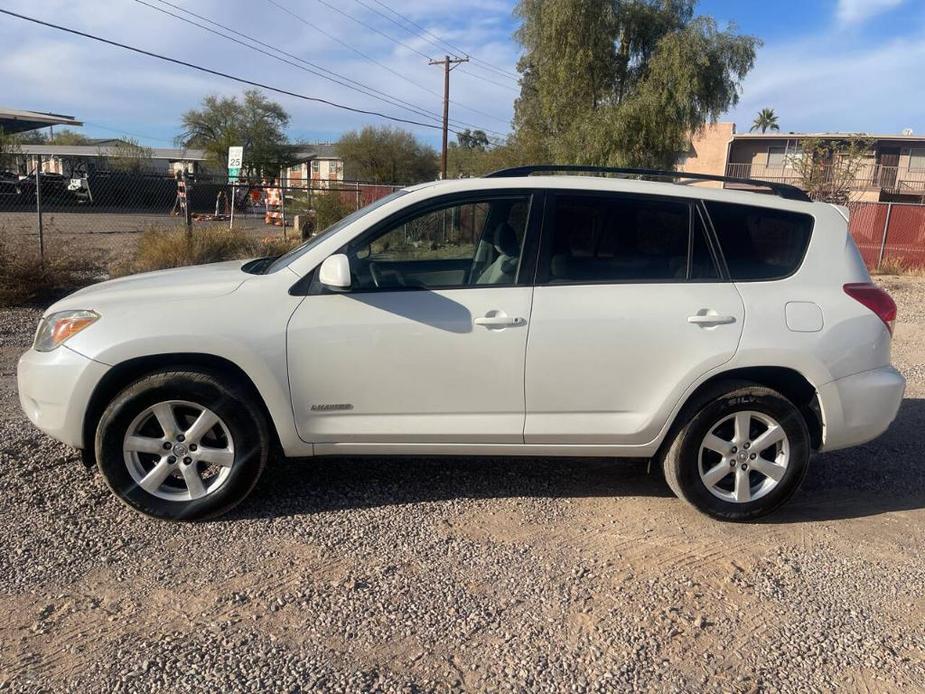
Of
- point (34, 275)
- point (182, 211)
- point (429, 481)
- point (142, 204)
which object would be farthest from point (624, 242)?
point (142, 204)

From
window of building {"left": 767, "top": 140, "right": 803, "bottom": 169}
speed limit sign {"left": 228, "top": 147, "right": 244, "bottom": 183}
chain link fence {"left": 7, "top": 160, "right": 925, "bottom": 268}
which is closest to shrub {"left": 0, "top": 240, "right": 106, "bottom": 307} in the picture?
chain link fence {"left": 7, "top": 160, "right": 925, "bottom": 268}

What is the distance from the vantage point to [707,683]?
2697 mm

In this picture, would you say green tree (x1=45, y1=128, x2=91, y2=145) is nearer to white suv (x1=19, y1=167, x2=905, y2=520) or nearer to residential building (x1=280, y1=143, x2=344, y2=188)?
residential building (x1=280, y1=143, x2=344, y2=188)

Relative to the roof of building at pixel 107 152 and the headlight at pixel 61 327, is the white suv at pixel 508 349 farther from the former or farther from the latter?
the roof of building at pixel 107 152

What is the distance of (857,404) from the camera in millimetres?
3945

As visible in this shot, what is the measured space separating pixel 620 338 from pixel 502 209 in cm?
93

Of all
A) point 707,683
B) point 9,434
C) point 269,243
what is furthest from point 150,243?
point 707,683

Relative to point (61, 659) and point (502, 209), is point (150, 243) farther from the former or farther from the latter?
point (61, 659)

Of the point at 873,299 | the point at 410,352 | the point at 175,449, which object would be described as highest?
A: the point at 873,299

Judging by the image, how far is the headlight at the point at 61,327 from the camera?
3635 mm

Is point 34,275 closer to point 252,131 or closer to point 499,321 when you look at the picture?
point 499,321

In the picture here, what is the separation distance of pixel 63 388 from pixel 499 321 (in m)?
2.14

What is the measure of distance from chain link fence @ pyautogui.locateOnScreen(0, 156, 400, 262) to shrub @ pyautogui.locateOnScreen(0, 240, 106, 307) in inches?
12.9

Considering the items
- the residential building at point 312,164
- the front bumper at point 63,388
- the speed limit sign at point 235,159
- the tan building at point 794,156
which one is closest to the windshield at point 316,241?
the front bumper at point 63,388
